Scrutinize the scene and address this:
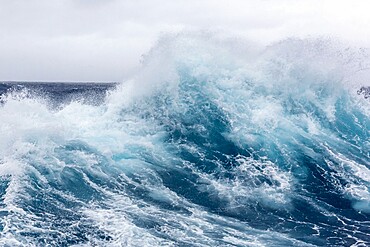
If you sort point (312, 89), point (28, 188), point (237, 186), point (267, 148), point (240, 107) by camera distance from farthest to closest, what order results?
point (312, 89), point (240, 107), point (267, 148), point (237, 186), point (28, 188)

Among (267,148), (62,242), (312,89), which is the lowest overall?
(62,242)

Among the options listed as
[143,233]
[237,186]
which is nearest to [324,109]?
[237,186]

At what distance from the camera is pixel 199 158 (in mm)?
20109

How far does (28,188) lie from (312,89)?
18.7 metres

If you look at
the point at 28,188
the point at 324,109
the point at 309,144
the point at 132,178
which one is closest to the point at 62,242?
the point at 28,188

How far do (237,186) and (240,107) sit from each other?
7797 mm

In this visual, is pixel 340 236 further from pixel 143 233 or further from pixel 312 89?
pixel 312 89

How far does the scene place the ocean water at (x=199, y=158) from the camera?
1288cm

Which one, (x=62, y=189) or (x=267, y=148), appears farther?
(x=267, y=148)

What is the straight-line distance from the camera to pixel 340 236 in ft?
42.0

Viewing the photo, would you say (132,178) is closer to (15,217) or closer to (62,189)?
(62,189)

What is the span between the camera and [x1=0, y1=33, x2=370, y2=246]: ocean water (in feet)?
42.2

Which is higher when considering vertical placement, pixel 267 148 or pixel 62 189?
pixel 267 148

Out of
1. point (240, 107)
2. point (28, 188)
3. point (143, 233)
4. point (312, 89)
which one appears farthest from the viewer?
point (312, 89)
